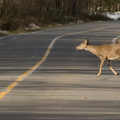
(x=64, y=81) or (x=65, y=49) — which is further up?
(x=64, y=81)

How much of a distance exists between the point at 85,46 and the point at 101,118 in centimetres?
704

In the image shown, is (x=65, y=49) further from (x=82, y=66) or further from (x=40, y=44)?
(x=82, y=66)

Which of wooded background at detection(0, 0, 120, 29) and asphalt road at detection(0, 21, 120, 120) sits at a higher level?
asphalt road at detection(0, 21, 120, 120)

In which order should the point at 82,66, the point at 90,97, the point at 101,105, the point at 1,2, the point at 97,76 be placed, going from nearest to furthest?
the point at 101,105
the point at 90,97
the point at 97,76
the point at 82,66
the point at 1,2

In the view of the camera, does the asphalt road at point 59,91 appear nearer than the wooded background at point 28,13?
Yes

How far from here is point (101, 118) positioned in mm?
7609

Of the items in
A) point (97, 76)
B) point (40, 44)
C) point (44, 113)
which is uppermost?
point (44, 113)

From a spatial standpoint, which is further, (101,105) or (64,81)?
(64,81)

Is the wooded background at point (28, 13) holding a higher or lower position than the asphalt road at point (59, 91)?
lower

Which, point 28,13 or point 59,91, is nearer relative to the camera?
point 59,91

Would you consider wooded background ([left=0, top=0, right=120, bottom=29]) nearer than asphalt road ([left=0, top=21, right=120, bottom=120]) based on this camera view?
No

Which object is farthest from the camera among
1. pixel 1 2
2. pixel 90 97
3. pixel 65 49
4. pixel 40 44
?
pixel 1 2

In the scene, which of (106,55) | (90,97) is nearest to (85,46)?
(106,55)

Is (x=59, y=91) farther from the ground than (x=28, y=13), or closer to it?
farther from the ground
